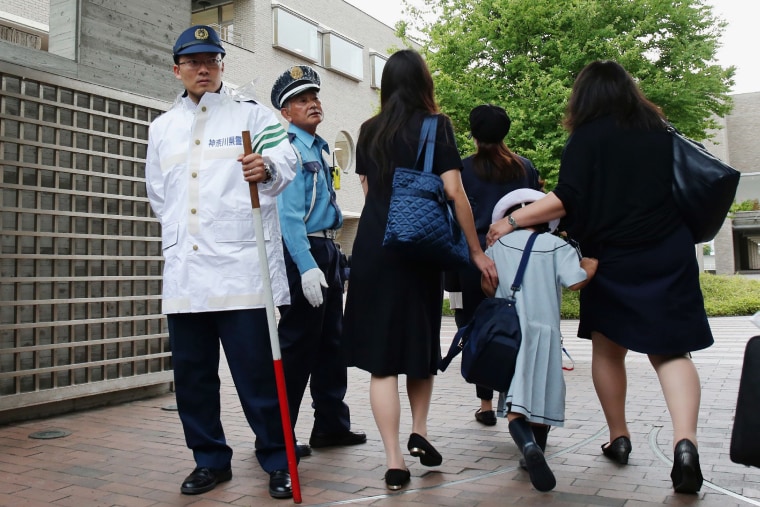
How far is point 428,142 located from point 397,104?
277 millimetres

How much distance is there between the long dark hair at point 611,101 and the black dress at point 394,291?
2.38 ft

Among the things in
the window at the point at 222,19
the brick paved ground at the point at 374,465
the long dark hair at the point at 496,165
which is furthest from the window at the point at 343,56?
the long dark hair at the point at 496,165

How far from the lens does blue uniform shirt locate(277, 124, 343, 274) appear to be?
3.84m

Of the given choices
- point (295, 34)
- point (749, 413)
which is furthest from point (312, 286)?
point (295, 34)

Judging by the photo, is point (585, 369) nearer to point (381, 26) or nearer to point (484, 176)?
point (484, 176)

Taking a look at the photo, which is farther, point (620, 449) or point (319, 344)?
point (319, 344)

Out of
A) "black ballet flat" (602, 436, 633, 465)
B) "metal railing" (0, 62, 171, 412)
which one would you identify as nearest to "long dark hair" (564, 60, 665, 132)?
"black ballet flat" (602, 436, 633, 465)

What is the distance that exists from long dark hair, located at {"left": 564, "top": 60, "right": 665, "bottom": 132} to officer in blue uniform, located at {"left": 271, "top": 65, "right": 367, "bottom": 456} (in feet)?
4.65

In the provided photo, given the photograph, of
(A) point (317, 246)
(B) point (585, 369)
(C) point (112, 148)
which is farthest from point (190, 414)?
(B) point (585, 369)

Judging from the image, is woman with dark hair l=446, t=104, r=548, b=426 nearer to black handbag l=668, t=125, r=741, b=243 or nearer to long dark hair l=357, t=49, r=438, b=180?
long dark hair l=357, t=49, r=438, b=180

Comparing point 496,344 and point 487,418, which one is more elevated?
point 496,344

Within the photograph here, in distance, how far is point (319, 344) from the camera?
4.45 metres

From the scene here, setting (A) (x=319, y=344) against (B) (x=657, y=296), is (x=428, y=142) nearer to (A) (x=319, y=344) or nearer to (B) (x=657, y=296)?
(B) (x=657, y=296)

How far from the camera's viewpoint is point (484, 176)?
15.4 feet
